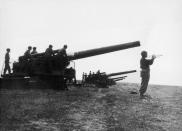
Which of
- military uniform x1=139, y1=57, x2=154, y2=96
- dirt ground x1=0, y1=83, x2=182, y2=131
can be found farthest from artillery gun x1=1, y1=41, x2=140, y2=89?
dirt ground x1=0, y1=83, x2=182, y2=131

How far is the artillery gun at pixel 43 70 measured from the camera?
17.0 metres

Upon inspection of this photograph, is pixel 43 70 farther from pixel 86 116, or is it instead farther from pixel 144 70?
pixel 86 116

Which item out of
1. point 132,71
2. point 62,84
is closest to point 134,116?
point 62,84

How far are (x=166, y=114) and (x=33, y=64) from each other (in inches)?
372

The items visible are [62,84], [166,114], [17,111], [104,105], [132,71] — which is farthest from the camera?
[132,71]

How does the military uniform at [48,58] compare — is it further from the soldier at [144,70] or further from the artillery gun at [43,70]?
the soldier at [144,70]

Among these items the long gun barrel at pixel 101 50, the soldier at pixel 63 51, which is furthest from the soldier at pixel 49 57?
the long gun barrel at pixel 101 50

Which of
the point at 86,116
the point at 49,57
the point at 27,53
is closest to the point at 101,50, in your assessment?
the point at 49,57

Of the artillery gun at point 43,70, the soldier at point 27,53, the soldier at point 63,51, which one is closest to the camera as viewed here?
the artillery gun at point 43,70

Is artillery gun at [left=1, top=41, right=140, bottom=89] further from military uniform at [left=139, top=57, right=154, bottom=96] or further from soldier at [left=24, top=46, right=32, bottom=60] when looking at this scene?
military uniform at [left=139, top=57, right=154, bottom=96]

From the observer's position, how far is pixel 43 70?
17391 mm

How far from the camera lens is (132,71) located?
27.0m

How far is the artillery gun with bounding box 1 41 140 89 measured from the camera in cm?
1698

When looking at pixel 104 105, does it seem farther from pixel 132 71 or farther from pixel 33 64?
pixel 132 71
